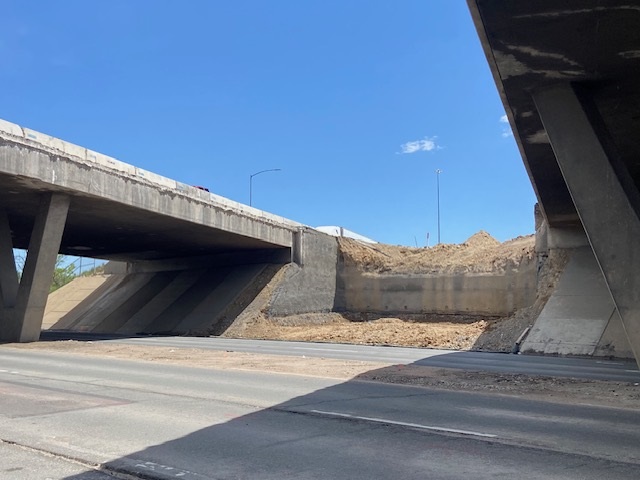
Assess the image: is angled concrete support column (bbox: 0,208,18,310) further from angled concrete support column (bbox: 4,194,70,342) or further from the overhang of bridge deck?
the overhang of bridge deck

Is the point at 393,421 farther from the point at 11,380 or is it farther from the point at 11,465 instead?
the point at 11,380

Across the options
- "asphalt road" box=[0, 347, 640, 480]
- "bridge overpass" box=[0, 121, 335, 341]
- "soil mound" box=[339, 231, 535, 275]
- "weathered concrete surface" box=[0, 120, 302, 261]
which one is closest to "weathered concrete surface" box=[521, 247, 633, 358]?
"soil mound" box=[339, 231, 535, 275]

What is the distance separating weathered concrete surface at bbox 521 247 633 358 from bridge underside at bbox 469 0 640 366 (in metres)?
10.1

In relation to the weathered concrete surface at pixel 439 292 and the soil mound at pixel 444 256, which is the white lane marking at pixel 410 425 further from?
the soil mound at pixel 444 256

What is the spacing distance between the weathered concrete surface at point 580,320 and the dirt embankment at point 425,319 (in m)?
1.99

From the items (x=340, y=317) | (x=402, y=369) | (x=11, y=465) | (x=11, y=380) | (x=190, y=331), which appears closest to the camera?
(x=11, y=465)

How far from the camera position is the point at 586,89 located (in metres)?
12.5

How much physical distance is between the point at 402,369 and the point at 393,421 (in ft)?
24.4

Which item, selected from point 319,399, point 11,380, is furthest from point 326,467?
point 11,380

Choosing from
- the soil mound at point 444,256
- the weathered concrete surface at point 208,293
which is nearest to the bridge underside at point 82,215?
the weathered concrete surface at point 208,293

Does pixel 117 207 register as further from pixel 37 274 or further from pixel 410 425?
pixel 410 425

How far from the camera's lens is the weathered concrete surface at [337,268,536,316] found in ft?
109

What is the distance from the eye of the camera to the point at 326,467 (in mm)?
5645

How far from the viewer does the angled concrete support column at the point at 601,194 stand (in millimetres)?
11344
